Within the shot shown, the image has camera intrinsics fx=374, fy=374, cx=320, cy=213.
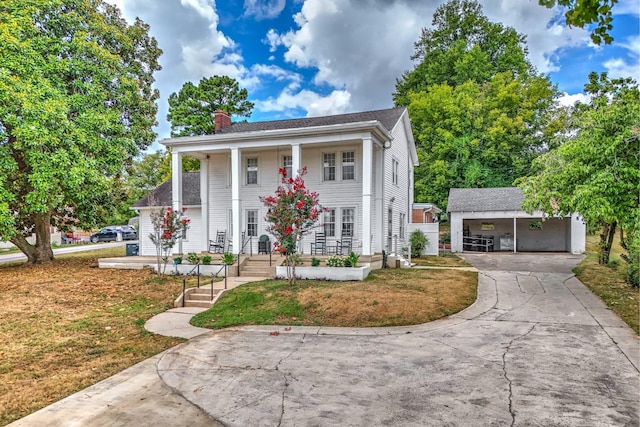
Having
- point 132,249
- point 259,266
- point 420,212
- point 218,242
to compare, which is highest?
point 420,212

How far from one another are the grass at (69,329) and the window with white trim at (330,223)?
266 inches

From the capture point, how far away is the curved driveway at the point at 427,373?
175 inches

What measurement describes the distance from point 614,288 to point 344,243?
31.4ft

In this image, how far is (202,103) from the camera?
1385 inches

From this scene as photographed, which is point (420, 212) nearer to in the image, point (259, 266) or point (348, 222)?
point (348, 222)

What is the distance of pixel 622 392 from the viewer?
16.4ft

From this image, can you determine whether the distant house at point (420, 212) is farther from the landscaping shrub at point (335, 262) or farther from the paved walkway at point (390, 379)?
the paved walkway at point (390, 379)

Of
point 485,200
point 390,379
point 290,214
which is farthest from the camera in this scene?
point 485,200

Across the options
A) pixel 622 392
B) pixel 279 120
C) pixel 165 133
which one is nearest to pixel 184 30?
pixel 279 120

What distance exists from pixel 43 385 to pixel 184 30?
700 inches

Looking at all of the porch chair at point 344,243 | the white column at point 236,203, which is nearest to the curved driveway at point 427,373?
the porch chair at point 344,243

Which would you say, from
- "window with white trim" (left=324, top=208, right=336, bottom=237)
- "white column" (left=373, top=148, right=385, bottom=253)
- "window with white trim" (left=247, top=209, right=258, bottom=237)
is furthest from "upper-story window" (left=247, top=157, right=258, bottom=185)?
"white column" (left=373, top=148, right=385, bottom=253)

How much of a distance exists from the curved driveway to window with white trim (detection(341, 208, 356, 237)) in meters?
7.81

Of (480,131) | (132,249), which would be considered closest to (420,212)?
(480,131)
